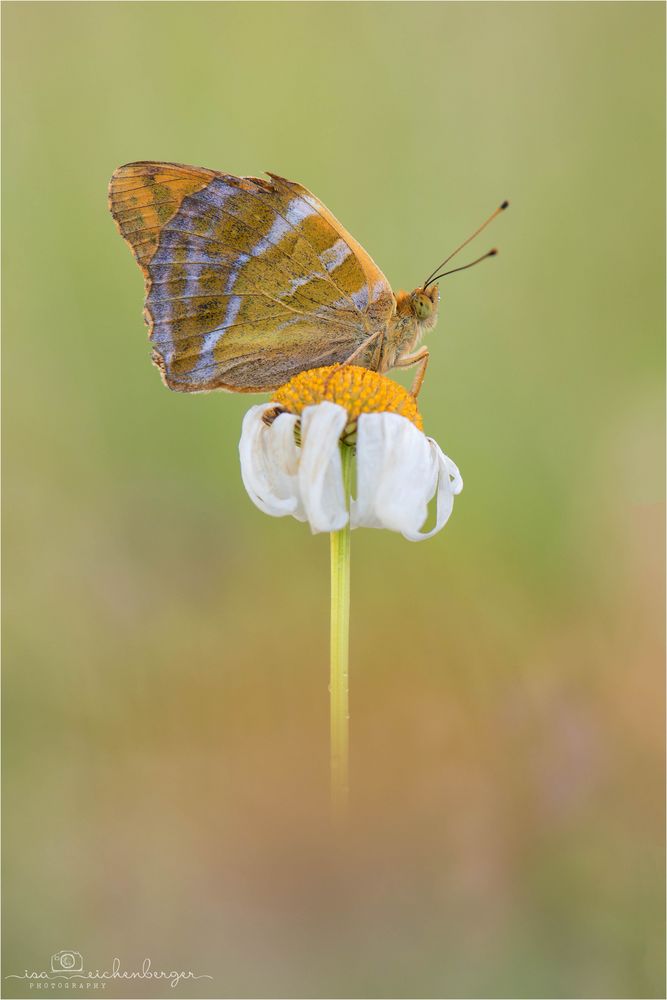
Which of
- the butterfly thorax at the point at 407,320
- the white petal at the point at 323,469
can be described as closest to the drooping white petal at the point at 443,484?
the white petal at the point at 323,469

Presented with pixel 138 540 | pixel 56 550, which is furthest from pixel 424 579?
pixel 56 550

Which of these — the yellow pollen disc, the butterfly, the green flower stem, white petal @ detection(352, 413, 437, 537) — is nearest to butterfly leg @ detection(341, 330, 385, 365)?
the butterfly

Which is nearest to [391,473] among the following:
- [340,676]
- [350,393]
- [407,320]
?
[350,393]

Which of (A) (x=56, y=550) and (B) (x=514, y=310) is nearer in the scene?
(A) (x=56, y=550)

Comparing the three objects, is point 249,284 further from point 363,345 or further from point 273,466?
point 273,466

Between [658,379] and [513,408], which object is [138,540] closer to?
[513,408]

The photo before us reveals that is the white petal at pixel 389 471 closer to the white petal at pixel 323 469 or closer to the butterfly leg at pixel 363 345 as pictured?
the white petal at pixel 323 469
